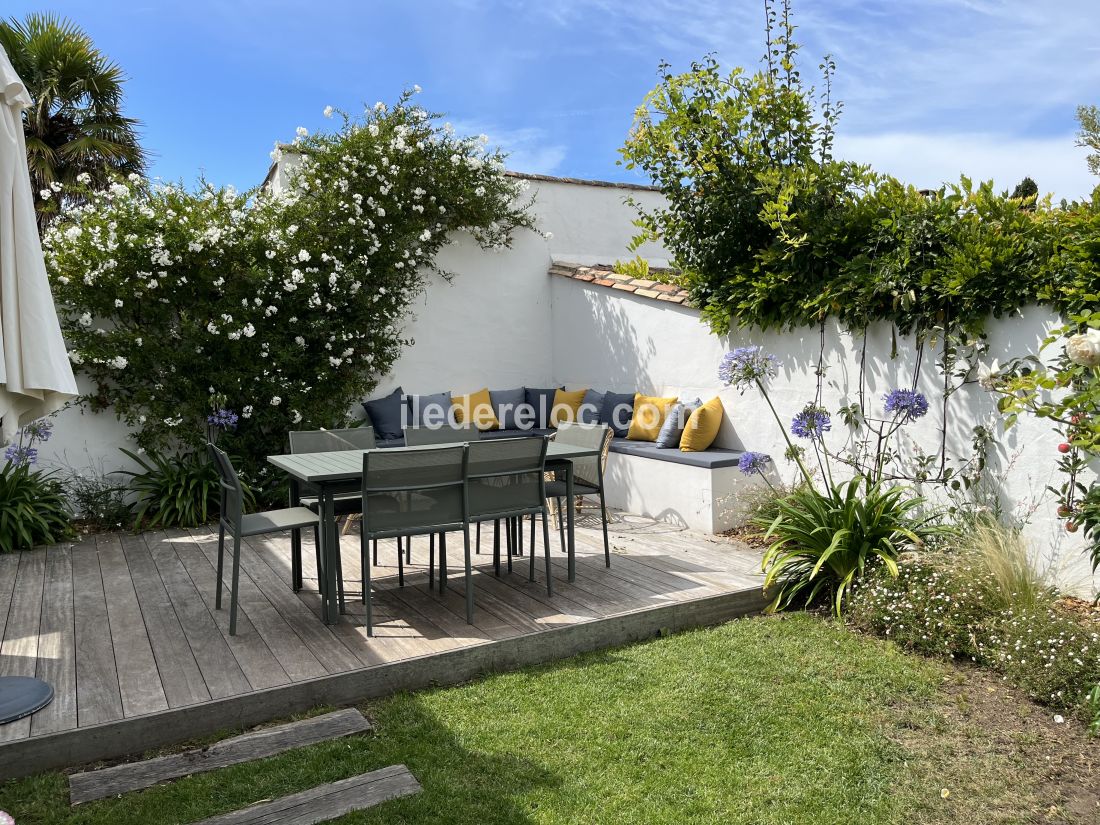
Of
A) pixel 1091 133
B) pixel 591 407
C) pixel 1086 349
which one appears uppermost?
pixel 1091 133

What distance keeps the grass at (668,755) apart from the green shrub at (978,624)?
19cm

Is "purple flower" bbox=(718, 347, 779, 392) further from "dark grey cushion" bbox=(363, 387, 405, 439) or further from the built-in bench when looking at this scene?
"dark grey cushion" bbox=(363, 387, 405, 439)

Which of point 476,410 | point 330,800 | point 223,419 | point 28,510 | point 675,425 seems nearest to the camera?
point 330,800

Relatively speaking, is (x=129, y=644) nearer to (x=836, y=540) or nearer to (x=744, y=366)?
(x=836, y=540)

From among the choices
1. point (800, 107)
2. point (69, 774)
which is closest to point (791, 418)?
point (800, 107)

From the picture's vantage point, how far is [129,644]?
12.1ft

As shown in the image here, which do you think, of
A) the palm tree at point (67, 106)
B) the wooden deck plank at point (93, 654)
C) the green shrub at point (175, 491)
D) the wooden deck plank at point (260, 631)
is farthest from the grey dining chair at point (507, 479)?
the palm tree at point (67, 106)

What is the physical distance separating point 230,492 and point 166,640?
773 mm

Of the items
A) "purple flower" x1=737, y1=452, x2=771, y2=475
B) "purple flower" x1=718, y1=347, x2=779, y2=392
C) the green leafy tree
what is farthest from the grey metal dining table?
the green leafy tree

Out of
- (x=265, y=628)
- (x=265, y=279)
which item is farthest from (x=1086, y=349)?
(x=265, y=279)

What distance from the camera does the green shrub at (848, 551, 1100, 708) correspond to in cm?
319

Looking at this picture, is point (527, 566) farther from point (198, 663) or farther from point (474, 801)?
point (474, 801)

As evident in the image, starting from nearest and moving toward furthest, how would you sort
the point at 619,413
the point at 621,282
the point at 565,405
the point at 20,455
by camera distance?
the point at 20,455 < the point at 619,413 < the point at 621,282 < the point at 565,405

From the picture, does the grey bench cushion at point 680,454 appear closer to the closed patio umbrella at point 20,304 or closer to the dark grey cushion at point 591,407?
the dark grey cushion at point 591,407
